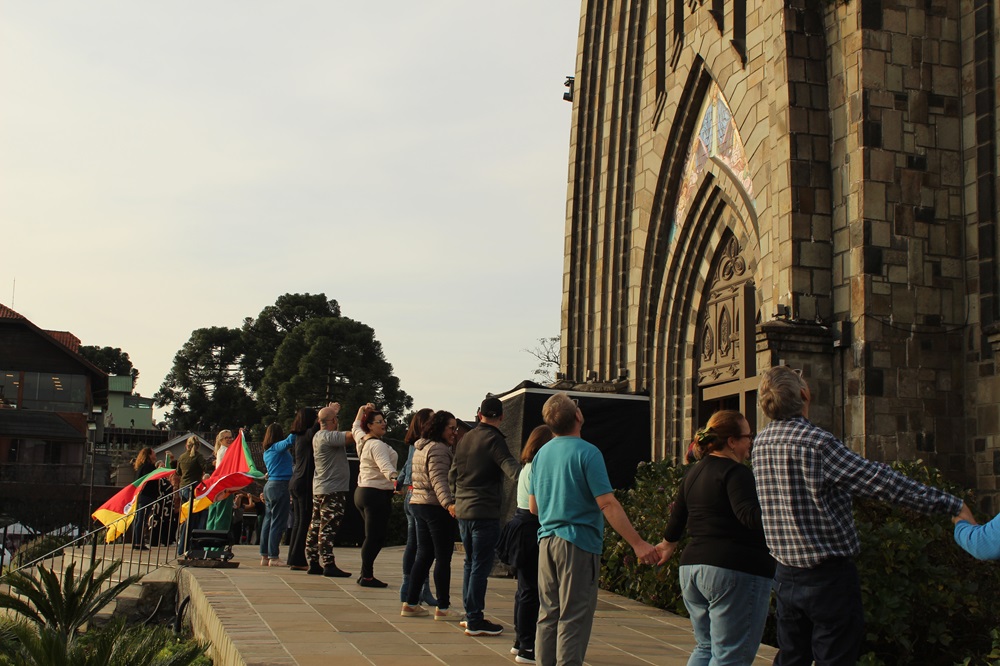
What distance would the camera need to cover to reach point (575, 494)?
6383 mm

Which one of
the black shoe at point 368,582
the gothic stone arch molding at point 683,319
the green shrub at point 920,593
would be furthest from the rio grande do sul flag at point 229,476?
the gothic stone arch molding at point 683,319

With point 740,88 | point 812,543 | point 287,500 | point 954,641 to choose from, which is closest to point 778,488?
point 812,543

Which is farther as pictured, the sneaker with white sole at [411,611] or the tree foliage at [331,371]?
the tree foliage at [331,371]

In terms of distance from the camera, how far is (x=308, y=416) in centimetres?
1241

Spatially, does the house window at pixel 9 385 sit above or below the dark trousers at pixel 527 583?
above

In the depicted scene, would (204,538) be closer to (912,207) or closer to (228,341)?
(912,207)

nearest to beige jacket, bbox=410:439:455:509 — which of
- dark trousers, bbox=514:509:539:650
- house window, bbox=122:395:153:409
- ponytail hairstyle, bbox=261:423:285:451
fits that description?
dark trousers, bbox=514:509:539:650

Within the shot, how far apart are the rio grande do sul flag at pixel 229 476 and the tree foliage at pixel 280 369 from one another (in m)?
39.1

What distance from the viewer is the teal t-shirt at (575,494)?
6.36m

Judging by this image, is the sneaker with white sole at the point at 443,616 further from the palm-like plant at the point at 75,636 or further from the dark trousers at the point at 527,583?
the palm-like plant at the point at 75,636

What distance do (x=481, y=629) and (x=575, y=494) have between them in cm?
262

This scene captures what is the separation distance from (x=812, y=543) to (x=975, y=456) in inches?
356

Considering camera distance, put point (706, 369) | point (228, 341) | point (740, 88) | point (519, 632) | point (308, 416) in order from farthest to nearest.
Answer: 1. point (228, 341)
2. point (706, 369)
3. point (740, 88)
4. point (308, 416)
5. point (519, 632)

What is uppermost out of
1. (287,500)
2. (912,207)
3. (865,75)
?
(865,75)
